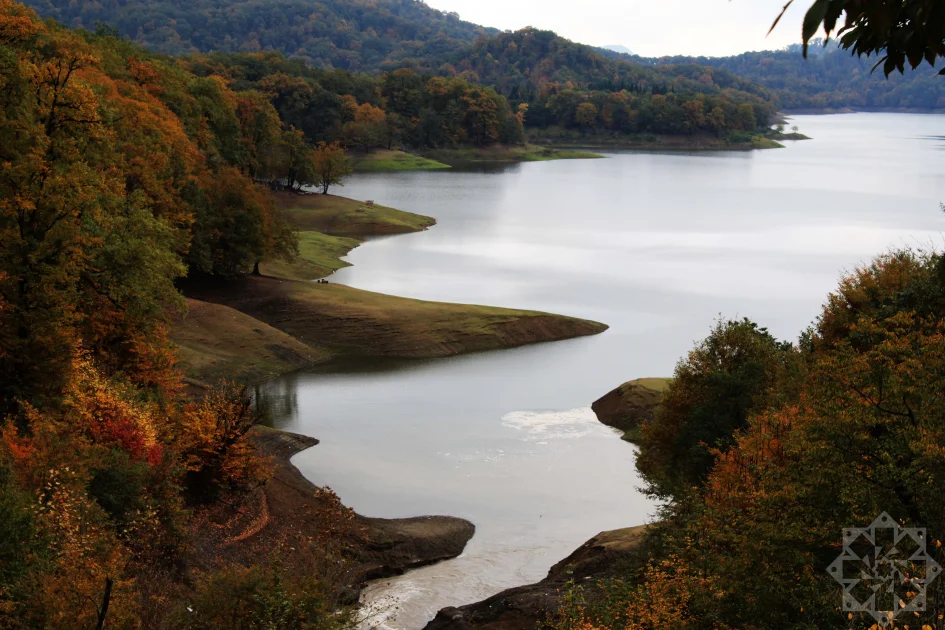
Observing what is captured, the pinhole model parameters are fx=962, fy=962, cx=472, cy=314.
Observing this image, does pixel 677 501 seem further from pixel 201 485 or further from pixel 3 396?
pixel 3 396

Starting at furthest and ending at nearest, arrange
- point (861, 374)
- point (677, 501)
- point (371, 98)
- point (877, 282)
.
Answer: point (371, 98), point (877, 282), point (677, 501), point (861, 374)

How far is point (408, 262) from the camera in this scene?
82.8 metres

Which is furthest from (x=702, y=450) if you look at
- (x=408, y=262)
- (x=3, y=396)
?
(x=408, y=262)

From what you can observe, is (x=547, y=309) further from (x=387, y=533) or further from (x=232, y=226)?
(x=387, y=533)

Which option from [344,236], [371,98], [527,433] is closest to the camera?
[527,433]

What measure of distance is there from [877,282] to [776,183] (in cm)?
11642

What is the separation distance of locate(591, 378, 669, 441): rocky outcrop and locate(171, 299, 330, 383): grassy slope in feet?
55.9

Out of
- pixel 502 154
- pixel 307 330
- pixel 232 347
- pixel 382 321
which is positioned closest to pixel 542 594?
pixel 232 347

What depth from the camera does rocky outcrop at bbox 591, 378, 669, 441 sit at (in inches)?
1785

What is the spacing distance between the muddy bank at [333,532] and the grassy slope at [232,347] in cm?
1513

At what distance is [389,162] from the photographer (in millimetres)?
154625

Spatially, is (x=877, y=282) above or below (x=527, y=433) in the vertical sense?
above

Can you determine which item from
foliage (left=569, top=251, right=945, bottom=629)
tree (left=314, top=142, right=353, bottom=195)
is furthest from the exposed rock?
tree (left=314, top=142, right=353, bottom=195)

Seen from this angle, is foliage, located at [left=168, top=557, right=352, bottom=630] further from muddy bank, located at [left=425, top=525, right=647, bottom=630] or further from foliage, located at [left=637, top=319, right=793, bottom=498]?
foliage, located at [left=637, top=319, right=793, bottom=498]
